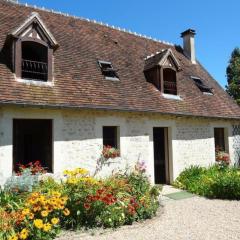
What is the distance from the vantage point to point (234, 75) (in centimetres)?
3167

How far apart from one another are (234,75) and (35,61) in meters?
27.0

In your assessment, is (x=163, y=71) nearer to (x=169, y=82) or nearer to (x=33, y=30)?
(x=169, y=82)

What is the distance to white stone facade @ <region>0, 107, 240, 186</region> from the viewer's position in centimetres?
819

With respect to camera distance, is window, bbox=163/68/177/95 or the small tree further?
the small tree

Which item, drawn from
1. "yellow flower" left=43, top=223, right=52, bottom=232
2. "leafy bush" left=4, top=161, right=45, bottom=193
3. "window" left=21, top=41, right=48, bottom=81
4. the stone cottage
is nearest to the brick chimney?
the stone cottage

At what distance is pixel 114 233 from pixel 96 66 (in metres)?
6.79

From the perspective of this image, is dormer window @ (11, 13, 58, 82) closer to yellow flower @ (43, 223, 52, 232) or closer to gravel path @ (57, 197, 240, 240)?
yellow flower @ (43, 223, 52, 232)

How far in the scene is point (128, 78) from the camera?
465 inches

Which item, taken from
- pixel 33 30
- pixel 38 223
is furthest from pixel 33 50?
pixel 38 223

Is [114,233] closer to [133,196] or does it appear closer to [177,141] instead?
[133,196]

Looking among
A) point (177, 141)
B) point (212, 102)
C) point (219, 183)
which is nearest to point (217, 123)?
point (212, 102)

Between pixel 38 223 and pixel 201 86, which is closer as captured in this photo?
pixel 38 223

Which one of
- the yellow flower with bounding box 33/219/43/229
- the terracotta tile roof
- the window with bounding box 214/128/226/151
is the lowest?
the yellow flower with bounding box 33/219/43/229

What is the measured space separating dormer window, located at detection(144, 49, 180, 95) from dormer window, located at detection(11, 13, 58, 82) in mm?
4542
